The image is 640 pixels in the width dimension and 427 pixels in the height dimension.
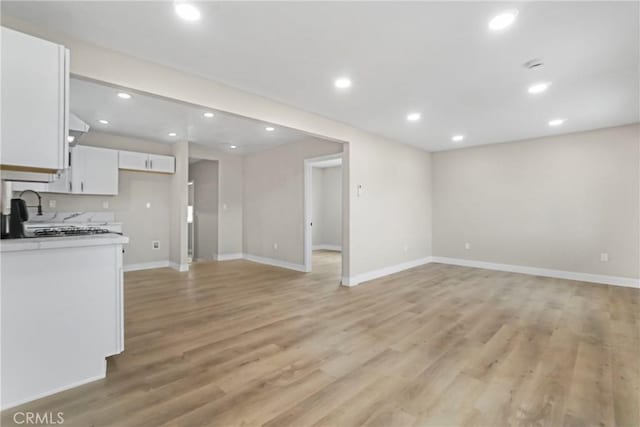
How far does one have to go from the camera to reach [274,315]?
3.30 m

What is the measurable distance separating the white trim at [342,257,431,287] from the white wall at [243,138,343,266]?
4.71 feet

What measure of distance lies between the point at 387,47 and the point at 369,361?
8.38 feet

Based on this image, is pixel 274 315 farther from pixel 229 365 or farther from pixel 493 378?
pixel 493 378

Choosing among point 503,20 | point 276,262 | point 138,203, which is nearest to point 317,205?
point 276,262

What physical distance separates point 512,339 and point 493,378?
84 centimetres

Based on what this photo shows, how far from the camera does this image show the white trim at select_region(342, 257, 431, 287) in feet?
15.2

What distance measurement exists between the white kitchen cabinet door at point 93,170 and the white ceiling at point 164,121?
1.41 feet

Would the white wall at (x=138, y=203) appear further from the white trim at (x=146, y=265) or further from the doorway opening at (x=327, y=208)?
the doorway opening at (x=327, y=208)

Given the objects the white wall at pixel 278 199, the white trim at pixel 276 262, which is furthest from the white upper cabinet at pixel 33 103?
the white trim at pixel 276 262

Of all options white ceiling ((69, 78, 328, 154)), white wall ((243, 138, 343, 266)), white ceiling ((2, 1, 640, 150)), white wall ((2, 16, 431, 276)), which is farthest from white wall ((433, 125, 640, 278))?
white ceiling ((69, 78, 328, 154))

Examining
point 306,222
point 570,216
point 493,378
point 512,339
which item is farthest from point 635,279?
point 306,222

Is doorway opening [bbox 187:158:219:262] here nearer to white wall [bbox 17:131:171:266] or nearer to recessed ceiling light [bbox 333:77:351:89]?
white wall [bbox 17:131:171:266]

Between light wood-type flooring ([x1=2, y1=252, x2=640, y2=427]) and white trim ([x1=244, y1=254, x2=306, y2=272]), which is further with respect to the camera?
white trim ([x1=244, y1=254, x2=306, y2=272])

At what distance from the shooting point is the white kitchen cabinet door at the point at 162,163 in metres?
5.70
